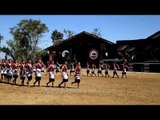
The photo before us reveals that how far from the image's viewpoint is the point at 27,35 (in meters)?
81.2

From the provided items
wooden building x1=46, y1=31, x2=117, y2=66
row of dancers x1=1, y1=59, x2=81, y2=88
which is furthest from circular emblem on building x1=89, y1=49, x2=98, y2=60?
row of dancers x1=1, y1=59, x2=81, y2=88

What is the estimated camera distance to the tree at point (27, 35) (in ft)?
260

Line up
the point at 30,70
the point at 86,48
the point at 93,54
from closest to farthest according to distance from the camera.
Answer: the point at 30,70
the point at 93,54
the point at 86,48

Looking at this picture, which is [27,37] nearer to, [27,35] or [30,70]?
[27,35]

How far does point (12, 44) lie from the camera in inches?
3066

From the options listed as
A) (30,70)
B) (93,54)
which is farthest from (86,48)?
(30,70)

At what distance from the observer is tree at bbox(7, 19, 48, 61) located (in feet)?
260

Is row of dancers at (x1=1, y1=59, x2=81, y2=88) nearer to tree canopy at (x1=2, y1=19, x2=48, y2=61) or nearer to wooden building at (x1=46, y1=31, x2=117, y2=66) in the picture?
wooden building at (x1=46, y1=31, x2=117, y2=66)

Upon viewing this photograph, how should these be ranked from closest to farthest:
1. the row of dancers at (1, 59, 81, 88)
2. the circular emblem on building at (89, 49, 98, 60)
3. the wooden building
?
the row of dancers at (1, 59, 81, 88) < the circular emblem on building at (89, 49, 98, 60) < the wooden building
